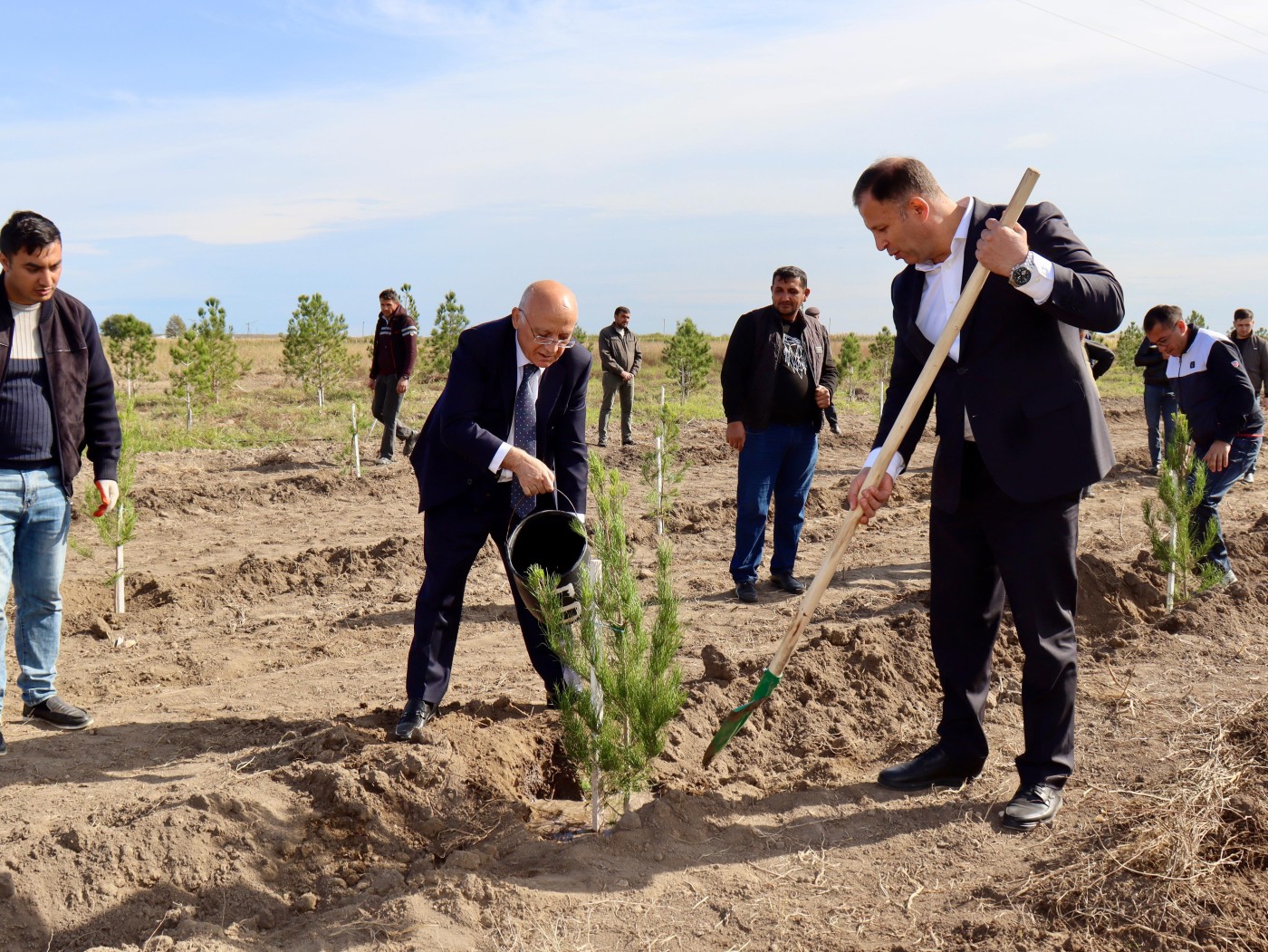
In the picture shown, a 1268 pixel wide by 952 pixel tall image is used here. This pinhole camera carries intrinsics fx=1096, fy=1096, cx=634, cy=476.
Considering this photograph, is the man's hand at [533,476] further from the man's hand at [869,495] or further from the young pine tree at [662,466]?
the young pine tree at [662,466]

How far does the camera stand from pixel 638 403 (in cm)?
2269

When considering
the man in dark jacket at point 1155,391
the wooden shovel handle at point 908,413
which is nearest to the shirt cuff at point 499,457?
the wooden shovel handle at point 908,413

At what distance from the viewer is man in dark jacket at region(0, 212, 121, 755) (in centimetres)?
423

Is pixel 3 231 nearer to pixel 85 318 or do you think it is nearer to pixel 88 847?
pixel 85 318

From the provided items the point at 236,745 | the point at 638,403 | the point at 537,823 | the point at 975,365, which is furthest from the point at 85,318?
the point at 638,403

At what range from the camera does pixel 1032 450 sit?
135 inches

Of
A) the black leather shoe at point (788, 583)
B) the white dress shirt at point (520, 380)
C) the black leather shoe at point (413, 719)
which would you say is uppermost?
the white dress shirt at point (520, 380)

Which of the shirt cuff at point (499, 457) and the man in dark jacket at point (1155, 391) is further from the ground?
the man in dark jacket at point (1155, 391)

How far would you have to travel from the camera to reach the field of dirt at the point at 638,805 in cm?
310

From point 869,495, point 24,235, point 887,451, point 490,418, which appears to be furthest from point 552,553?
point 24,235

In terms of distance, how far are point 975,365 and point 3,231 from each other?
3.57m

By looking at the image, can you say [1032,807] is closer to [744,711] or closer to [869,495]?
[744,711]

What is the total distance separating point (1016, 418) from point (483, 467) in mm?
1953

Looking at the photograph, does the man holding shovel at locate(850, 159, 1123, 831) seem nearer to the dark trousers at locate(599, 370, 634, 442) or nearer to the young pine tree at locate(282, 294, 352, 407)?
the dark trousers at locate(599, 370, 634, 442)
